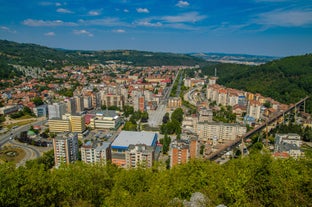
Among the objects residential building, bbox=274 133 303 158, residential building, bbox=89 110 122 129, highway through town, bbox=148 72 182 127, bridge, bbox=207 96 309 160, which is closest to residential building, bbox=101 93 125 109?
highway through town, bbox=148 72 182 127

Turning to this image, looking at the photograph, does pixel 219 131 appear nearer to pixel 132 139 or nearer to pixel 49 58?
pixel 132 139

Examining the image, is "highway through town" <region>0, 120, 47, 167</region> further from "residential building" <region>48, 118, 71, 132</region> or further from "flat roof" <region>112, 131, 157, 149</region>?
"flat roof" <region>112, 131, 157, 149</region>

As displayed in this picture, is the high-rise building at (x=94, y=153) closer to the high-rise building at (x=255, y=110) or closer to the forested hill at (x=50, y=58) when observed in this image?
the high-rise building at (x=255, y=110)

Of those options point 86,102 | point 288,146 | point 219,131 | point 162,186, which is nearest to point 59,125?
point 86,102


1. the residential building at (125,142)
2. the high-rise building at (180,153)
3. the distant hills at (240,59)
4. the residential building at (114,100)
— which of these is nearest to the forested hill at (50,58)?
the distant hills at (240,59)

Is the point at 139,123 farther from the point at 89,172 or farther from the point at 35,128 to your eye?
the point at 89,172

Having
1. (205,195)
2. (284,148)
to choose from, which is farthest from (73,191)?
(284,148)
